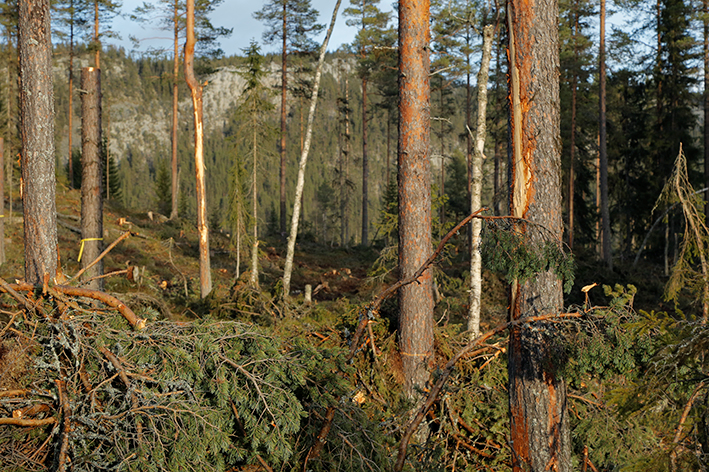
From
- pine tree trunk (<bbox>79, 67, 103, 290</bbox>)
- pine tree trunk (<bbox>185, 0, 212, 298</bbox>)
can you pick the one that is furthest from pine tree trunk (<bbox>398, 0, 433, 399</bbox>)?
pine tree trunk (<bbox>185, 0, 212, 298</bbox>)

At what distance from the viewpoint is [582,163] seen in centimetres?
2483

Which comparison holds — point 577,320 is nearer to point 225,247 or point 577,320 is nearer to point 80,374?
point 80,374

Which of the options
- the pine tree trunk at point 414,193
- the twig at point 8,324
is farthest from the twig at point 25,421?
the pine tree trunk at point 414,193

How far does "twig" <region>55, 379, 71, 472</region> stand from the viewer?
286 centimetres

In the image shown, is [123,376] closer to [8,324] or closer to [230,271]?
[8,324]

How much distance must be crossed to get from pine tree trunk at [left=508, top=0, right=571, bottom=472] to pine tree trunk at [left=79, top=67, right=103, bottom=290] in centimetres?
726

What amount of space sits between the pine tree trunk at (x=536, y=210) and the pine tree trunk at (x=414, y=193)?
1.76 m

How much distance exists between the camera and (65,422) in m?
2.99

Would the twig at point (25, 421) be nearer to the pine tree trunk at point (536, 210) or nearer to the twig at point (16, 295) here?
the twig at point (16, 295)

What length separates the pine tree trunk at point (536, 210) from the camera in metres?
3.98

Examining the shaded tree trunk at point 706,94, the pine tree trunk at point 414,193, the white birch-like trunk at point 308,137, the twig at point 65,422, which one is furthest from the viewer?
the shaded tree trunk at point 706,94

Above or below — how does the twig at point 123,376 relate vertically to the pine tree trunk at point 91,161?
below

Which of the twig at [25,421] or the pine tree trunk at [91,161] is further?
the pine tree trunk at [91,161]

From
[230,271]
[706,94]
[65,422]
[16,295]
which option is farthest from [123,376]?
→ [706,94]
